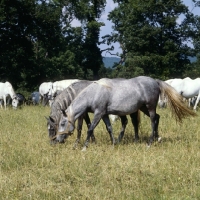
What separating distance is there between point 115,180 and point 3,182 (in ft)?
5.72

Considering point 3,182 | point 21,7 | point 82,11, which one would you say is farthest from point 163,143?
point 82,11

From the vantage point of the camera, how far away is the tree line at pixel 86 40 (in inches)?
982

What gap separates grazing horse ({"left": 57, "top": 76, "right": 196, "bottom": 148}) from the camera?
29.2 feet

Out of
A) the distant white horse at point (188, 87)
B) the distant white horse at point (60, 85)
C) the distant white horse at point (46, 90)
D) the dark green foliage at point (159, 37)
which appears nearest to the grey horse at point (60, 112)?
the distant white horse at point (188, 87)

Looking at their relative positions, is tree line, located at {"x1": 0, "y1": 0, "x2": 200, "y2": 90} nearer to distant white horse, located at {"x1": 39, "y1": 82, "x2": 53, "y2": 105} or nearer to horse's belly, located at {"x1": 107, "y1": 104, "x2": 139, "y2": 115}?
distant white horse, located at {"x1": 39, "y1": 82, "x2": 53, "y2": 105}

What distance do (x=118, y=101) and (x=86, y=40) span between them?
34.2 meters

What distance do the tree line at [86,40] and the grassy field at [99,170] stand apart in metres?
16.3

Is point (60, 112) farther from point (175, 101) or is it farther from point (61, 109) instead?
point (175, 101)

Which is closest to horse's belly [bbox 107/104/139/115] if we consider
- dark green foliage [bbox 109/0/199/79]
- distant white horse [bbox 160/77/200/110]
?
distant white horse [bbox 160/77/200/110]

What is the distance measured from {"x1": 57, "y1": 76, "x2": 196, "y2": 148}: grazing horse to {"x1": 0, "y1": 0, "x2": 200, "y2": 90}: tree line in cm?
1537

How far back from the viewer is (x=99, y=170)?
21.9 feet

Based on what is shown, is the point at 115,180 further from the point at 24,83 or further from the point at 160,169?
the point at 24,83

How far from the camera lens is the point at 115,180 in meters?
6.10

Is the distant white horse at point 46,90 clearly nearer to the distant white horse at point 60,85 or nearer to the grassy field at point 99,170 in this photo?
the distant white horse at point 60,85
